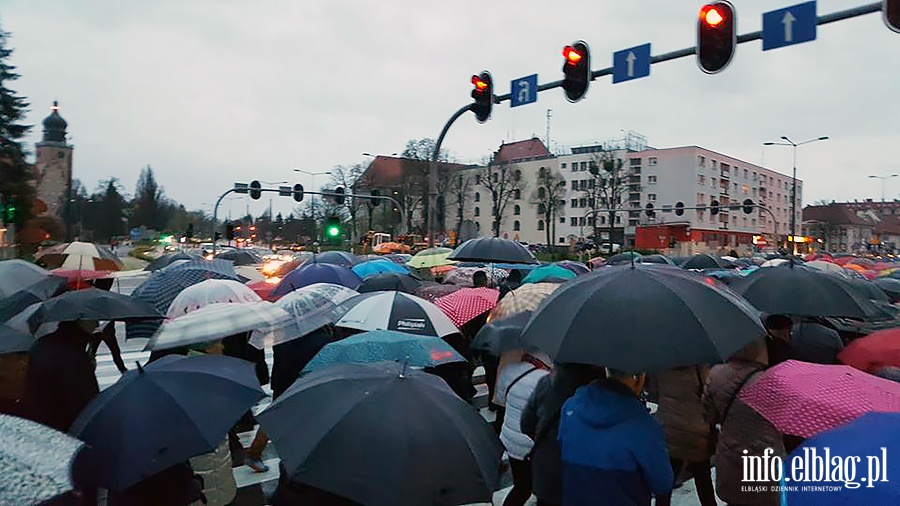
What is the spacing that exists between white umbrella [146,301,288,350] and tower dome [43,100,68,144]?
105 meters

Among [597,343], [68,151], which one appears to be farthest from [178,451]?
[68,151]

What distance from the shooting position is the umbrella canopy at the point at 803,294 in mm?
5336

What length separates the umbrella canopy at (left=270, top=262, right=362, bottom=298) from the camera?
888cm

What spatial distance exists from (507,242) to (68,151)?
327 feet

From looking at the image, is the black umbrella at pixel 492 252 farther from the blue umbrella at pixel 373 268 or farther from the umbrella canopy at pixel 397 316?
the umbrella canopy at pixel 397 316

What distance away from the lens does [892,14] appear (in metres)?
7.75

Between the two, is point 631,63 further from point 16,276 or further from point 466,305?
point 16,276

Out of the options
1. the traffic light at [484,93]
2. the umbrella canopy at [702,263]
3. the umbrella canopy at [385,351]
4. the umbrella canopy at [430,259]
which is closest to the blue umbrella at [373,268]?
the umbrella canopy at [430,259]

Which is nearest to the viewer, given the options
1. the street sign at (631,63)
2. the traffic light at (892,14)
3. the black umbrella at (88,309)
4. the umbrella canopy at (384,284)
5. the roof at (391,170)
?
the black umbrella at (88,309)

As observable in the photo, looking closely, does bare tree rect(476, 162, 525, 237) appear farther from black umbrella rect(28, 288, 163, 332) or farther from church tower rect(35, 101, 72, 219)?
black umbrella rect(28, 288, 163, 332)

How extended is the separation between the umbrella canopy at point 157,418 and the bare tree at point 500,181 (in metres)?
79.5

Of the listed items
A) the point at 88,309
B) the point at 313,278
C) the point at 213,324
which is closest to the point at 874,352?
the point at 213,324

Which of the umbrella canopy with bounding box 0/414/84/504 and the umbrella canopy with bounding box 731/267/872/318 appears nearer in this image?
the umbrella canopy with bounding box 0/414/84/504

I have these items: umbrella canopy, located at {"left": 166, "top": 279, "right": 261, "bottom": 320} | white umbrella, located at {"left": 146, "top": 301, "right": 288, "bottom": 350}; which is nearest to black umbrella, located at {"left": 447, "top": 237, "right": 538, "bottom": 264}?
umbrella canopy, located at {"left": 166, "top": 279, "right": 261, "bottom": 320}
